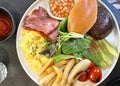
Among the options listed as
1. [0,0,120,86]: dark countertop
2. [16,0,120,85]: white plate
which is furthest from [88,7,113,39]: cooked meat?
[0,0,120,86]: dark countertop

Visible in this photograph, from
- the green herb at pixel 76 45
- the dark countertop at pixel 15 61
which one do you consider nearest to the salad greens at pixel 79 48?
the green herb at pixel 76 45

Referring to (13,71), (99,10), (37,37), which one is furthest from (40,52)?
(99,10)

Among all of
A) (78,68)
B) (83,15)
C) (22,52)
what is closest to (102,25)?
(83,15)

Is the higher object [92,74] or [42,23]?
[42,23]

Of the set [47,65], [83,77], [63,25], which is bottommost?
[83,77]

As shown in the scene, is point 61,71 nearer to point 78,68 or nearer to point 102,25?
point 78,68

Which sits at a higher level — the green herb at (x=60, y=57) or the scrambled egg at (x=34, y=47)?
the scrambled egg at (x=34, y=47)

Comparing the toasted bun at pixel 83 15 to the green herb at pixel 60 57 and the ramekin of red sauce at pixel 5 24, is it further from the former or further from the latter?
the ramekin of red sauce at pixel 5 24

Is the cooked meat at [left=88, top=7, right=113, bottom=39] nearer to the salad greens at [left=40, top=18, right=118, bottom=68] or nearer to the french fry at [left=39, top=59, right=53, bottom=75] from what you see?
the salad greens at [left=40, top=18, right=118, bottom=68]
